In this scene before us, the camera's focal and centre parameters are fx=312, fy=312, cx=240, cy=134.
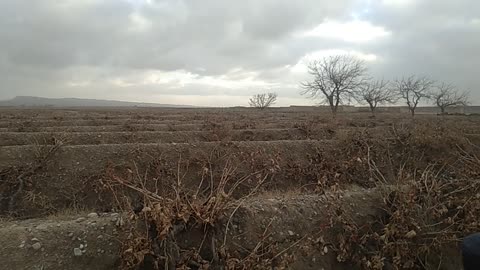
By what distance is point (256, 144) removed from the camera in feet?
38.3

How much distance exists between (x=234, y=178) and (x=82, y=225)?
581cm

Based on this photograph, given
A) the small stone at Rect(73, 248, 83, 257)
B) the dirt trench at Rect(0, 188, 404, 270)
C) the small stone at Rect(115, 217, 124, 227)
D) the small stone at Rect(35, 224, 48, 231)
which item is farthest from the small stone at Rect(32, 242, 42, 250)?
the small stone at Rect(115, 217, 124, 227)

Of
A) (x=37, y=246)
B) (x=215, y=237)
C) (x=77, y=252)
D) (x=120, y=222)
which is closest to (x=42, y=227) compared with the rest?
(x=37, y=246)

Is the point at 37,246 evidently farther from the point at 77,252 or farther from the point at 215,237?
the point at 215,237

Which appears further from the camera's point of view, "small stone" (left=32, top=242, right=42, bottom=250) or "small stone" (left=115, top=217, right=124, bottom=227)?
"small stone" (left=115, top=217, right=124, bottom=227)

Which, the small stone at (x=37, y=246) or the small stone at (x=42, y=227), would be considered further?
the small stone at (x=42, y=227)

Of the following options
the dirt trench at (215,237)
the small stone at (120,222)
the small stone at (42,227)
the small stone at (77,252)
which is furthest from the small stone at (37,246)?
the small stone at (120,222)

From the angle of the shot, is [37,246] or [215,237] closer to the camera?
[37,246]

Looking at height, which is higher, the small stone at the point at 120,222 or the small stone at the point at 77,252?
the small stone at the point at 120,222

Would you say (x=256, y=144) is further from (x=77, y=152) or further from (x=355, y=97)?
(x=355, y=97)

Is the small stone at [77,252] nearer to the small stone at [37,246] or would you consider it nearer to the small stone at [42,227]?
the small stone at [37,246]

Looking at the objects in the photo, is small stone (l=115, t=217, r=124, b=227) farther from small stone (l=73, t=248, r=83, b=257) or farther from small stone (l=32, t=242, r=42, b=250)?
small stone (l=32, t=242, r=42, b=250)

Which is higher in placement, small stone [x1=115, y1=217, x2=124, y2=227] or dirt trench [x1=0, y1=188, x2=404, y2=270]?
small stone [x1=115, y1=217, x2=124, y2=227]

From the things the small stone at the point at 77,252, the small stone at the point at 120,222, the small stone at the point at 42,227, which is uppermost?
the small stone at the point at 120,222
